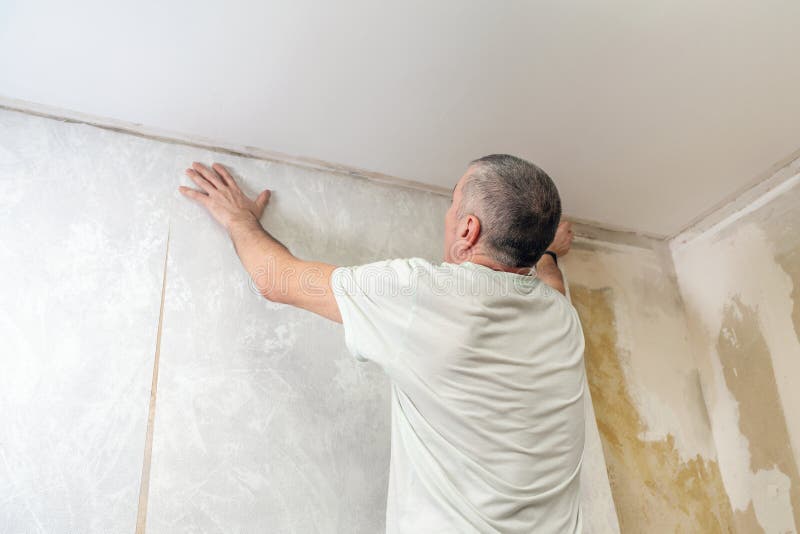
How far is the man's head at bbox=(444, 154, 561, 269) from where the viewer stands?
1623mm

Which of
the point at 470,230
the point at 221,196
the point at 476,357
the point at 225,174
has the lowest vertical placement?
the point at 476,357

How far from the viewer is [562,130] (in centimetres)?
222

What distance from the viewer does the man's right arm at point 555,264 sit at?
224 cm

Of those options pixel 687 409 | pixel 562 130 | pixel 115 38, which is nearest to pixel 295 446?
pixel 115 38

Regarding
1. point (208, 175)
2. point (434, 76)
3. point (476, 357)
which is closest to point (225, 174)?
point (208, 175)

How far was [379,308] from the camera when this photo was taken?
148cm

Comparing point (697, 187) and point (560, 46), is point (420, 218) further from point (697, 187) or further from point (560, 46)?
point (697, 187)

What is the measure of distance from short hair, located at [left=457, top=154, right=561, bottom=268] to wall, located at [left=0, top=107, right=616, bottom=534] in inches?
24.8

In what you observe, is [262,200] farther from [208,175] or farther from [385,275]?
[385,275]

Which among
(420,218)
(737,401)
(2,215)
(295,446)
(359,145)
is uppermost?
(359,145)

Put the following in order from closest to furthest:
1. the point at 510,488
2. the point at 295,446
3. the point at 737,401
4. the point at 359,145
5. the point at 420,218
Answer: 1. the point at 510,488
2. the point at 295,446
3. the point at 359,145
4. the point at 420,218
5. the point at 737,401

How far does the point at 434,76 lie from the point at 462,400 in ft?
3.28

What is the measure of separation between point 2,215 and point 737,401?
2664 millimetres

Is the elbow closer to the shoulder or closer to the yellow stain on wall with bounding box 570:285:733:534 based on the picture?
the shoulder
